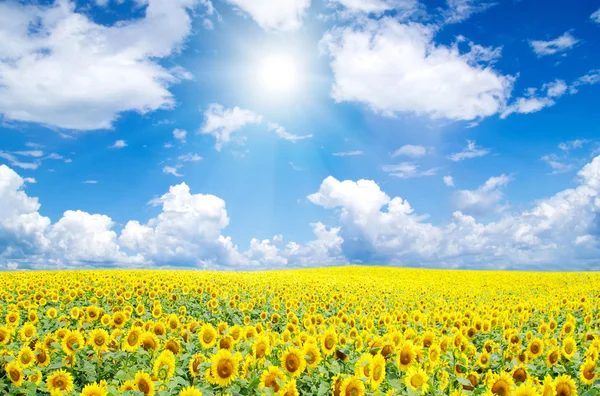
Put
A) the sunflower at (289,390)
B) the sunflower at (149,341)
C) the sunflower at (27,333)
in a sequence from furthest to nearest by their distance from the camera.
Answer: the sunflower at (27,333) → the sunflower at (149,341) → the sunflower at (289,390)

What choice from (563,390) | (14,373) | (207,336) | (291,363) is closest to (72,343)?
(14,373)

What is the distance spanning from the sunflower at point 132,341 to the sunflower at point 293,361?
2.46 m

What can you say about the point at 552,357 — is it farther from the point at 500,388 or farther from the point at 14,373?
the point at 14,373

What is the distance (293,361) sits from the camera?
622 centimetres

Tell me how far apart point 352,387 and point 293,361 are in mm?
1259

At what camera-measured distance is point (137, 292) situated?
68.5ft

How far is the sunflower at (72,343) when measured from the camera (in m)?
6.83

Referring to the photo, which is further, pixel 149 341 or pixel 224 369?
pixel 149 341

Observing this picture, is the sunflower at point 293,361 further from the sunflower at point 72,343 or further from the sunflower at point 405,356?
the sunflower at point 72,343

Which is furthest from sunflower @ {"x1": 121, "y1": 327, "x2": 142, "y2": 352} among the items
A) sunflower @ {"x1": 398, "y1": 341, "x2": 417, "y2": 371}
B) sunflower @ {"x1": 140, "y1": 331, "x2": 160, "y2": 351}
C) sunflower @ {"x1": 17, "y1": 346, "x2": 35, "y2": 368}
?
sunflower @ {"x1": 398, "y1": 341, "x2": 417, "y2": 371}

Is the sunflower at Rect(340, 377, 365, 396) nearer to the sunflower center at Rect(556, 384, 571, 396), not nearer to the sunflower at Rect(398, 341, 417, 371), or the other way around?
the sunflower at Rect(398, 341, 417, 371)

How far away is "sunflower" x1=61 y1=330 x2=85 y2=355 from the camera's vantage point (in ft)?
22.4

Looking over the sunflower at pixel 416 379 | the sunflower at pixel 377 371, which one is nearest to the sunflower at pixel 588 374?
the sunflower at pixel 416 379

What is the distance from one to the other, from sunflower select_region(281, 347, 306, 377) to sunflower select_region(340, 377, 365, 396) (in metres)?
1.08
